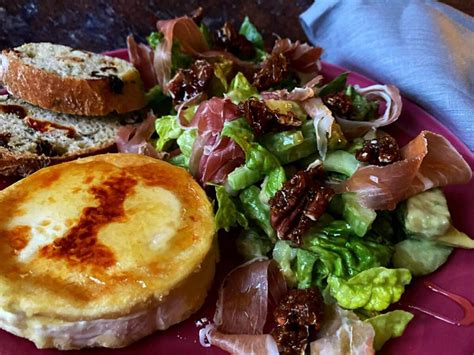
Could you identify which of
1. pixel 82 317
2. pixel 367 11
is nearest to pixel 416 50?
pixel 367 11

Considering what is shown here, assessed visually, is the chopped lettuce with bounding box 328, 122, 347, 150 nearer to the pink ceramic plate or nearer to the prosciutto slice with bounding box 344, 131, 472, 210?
the prosciutto slice with bounding box 344, 131, 472, 210

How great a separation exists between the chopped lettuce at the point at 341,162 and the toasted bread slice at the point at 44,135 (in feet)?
3.47

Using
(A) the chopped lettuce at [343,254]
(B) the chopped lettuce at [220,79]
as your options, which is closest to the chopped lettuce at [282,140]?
(A) the chopped lettuce at [343,254]

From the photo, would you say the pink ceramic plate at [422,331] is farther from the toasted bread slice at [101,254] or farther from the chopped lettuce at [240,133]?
the chopped lettuce at [240,133]

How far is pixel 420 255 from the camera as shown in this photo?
7.69ft

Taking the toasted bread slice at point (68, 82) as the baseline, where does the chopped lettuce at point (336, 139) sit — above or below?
above

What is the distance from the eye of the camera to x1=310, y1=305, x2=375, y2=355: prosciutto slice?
6.64 ft

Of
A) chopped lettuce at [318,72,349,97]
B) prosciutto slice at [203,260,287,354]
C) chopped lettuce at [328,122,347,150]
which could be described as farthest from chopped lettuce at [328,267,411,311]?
chopped lettuce at [318,72,349,97]

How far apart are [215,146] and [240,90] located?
385mm

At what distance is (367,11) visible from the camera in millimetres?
3436

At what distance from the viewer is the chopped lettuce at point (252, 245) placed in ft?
7.89

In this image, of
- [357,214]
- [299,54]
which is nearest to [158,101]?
[299,54]

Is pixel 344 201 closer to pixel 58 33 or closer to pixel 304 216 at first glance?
pixel 304 216

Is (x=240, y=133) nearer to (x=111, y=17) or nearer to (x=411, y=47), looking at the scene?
(x=411, y=47)
